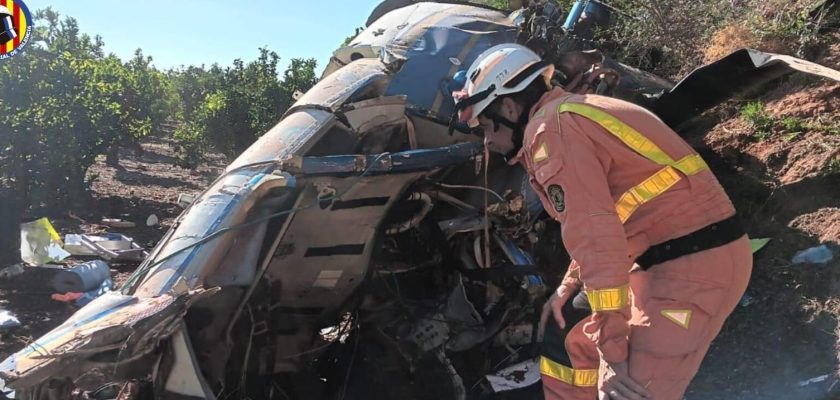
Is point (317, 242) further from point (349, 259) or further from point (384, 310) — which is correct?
point (384, 310)

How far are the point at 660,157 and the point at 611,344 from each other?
60cm

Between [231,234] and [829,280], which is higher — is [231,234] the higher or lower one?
the higher one

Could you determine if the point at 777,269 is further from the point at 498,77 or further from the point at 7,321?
the point at 7,321

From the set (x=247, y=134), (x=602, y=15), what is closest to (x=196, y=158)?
(x=247, y=134)

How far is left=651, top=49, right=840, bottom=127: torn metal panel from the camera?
3.95m

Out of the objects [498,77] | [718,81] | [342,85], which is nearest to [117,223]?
[342,85]

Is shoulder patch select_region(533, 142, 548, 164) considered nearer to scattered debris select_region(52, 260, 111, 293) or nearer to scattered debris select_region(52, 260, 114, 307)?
scattered debris select_region(52, 260, 114, 307)

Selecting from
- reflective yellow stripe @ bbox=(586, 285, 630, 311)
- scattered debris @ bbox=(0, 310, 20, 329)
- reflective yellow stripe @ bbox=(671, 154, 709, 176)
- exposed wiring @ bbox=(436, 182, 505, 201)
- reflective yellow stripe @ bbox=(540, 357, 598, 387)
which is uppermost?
reflective yellow stripe @ bbox=(671, 154, 709, 176)

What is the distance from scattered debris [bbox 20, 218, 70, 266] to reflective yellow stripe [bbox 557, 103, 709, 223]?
18.1 ft

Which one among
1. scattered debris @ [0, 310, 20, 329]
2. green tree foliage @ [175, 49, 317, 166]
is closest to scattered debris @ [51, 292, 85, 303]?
scattered debris @ [0, 310, 20, 329]

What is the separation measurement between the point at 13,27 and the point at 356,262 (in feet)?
22.0

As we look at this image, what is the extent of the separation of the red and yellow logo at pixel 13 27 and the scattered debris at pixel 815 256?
8683 millimetres

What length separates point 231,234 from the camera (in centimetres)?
312

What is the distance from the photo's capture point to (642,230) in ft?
7.04
